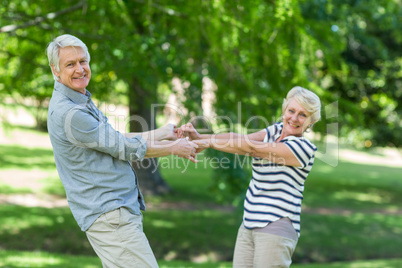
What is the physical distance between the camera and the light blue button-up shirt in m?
2.75

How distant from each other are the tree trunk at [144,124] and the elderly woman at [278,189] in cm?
590

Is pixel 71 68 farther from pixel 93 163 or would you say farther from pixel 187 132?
pixel 187 132

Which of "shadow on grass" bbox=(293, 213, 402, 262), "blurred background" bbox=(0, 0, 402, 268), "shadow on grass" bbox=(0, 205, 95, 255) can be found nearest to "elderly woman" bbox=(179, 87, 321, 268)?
"blurred background" bbox=(0, 0, 402, 268)

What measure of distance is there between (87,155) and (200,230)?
312 inches

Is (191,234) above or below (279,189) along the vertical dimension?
below

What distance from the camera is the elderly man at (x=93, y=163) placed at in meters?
2.77

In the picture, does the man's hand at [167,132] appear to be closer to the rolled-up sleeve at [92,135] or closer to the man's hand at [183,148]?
the man's hand at [183,148]

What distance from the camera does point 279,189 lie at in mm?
3168

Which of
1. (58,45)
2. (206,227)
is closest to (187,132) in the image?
(58,45)

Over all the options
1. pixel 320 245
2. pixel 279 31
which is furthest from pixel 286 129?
pixel 320 245

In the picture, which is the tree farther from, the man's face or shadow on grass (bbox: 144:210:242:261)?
the man's face

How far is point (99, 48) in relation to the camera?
7492 mm

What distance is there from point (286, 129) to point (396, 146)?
13742 mm

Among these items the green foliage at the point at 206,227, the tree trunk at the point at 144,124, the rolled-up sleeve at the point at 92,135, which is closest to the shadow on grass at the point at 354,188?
the green foliage at the point at 206,227
